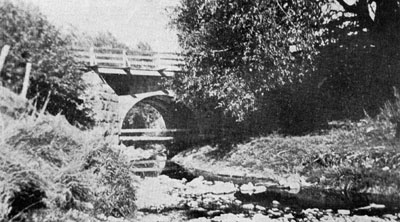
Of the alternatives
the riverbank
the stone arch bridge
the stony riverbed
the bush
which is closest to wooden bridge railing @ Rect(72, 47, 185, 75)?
the stone arch bridge

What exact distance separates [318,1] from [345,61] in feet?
12.3

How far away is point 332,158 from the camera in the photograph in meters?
12.1

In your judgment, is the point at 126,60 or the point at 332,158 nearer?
the point at 332,158

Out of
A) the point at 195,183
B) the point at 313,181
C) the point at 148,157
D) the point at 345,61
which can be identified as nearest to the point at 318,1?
the point at 345,61

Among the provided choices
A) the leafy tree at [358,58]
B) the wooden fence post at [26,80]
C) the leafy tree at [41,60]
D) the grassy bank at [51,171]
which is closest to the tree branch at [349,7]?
the leafy tree at [358,58]

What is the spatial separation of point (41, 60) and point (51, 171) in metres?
2.38

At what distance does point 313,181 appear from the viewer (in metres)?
11.9

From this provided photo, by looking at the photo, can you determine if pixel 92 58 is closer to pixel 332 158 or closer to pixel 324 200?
pixel 332 158

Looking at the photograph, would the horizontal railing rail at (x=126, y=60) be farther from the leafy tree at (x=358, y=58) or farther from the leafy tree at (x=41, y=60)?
the leafy tree at (x=41, y=60)

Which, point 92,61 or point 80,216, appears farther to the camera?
point 92,61

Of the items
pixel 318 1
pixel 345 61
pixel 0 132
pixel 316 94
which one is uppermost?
pixel 318 1

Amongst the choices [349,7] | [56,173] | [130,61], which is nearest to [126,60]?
[130,61]

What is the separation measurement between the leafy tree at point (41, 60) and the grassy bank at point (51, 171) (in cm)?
60

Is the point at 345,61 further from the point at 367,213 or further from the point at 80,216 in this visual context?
the point at 80,216
